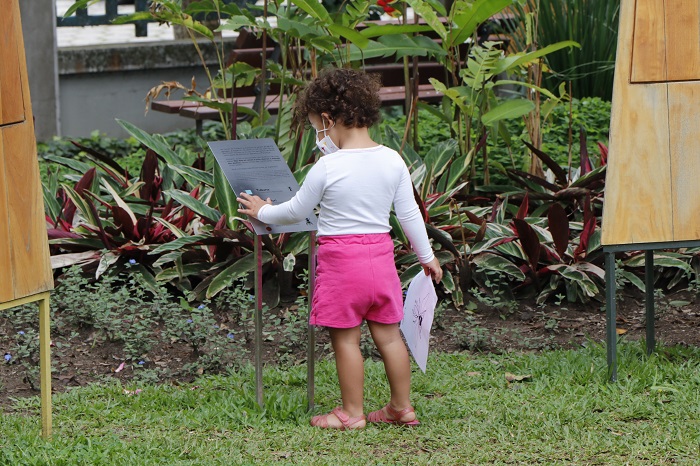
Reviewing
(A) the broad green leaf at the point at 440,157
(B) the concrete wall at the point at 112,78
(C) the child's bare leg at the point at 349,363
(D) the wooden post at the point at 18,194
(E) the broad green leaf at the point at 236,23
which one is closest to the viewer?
(D) the wooden post at the point at 18,194

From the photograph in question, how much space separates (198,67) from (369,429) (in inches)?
311

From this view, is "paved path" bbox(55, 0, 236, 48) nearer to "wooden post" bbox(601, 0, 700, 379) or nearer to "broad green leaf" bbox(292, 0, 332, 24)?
"broad green leaf" bbox(292, 0, 332, 24)

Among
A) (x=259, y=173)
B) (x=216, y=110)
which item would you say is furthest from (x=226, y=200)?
(x=216, y=110)

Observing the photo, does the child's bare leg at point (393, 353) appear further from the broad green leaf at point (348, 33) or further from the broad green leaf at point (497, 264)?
the broad green leaf at point (348, 33)

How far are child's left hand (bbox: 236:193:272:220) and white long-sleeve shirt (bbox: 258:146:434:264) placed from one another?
0.11ft

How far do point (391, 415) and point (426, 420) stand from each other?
0.50ft

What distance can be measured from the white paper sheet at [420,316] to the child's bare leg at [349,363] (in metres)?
0.23

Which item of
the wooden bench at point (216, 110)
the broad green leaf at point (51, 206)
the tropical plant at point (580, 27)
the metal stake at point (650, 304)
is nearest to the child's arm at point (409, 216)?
the metal stake at point (650, 304)

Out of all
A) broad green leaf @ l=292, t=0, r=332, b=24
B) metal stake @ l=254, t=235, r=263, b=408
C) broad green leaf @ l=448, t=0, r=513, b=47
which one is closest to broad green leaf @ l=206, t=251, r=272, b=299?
metal stake @ l=254, t=235, r=263, b=408

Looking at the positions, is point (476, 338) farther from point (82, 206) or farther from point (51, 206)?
point (51, 206)

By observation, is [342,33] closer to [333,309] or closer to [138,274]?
[138,274]

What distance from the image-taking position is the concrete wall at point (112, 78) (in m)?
10.8

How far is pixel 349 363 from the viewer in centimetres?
404

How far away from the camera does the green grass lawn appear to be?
3.82m
